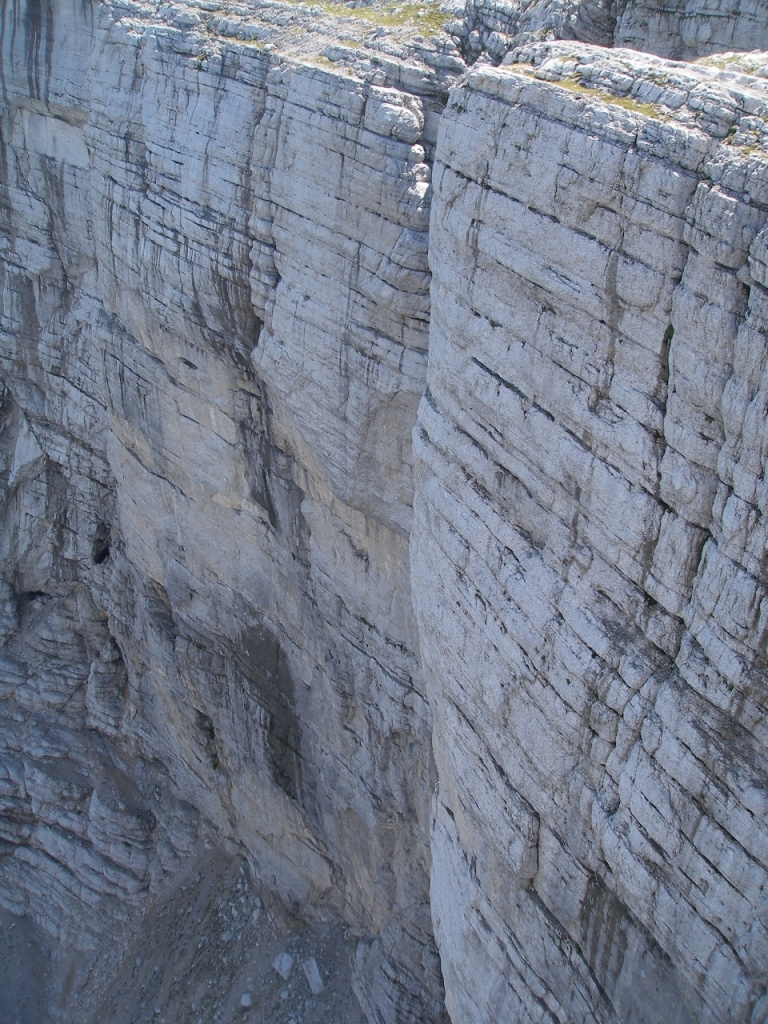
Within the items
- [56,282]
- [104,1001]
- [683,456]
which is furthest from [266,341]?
[104,1001]

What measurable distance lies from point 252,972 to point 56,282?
50.6 feet

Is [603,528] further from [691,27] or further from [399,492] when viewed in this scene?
[691,27]

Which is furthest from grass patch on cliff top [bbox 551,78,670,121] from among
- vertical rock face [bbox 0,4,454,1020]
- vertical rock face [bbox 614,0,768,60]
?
vertical rock face [bbox 614,0,768,60]

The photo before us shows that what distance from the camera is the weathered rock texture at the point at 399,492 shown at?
21.7ft

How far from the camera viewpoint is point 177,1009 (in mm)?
19078

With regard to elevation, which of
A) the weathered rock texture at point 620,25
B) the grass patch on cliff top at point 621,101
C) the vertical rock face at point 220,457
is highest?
the weathered rock texture at point 620,25

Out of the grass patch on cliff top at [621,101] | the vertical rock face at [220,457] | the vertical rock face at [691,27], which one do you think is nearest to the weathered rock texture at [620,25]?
the vertical rock face at [691,27]

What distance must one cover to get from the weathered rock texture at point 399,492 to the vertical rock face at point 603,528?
3cm

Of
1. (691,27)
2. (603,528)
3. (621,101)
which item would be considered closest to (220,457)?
(691,27)

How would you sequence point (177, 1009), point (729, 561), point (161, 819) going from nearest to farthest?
point (729, 561) → point (177, 1009) → point (161, 819)

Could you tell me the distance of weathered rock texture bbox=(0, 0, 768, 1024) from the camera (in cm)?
662

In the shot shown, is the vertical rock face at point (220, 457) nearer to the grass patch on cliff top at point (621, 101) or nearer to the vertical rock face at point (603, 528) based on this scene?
the vertical rock face at point (603, 528)

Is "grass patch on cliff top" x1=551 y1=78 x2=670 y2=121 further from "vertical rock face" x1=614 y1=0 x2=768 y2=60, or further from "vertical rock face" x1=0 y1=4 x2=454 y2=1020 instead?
"vertical rock face" x1=614 y1=0 x2=768 y2=60

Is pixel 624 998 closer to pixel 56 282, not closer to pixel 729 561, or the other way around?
pixel 729 561
